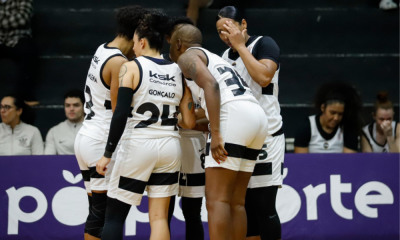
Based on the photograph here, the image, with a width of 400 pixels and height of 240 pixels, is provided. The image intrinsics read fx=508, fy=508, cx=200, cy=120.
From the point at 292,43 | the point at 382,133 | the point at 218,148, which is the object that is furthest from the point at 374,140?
the point at 218,148

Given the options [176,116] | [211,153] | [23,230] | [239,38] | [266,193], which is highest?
[239,38]

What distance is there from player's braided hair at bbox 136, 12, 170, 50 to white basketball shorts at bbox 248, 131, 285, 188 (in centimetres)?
112

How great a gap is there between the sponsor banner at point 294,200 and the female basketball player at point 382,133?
1.99 ft

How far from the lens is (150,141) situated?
11.3 feet

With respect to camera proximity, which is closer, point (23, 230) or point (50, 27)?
point (23, 230)

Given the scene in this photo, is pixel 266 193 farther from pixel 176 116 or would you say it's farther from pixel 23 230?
pixel 23 230

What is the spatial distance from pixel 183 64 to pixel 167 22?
0.44m

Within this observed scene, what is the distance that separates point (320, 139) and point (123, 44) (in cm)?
301

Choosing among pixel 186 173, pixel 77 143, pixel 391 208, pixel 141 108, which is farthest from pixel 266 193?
pixel 391 208

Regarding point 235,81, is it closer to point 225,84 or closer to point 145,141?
point 225,84

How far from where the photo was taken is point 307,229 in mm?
5375

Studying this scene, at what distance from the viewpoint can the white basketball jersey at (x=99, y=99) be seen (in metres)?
3.70

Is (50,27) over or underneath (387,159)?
over

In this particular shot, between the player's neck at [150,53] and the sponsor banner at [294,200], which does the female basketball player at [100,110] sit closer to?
the player's neck at [150,53]
